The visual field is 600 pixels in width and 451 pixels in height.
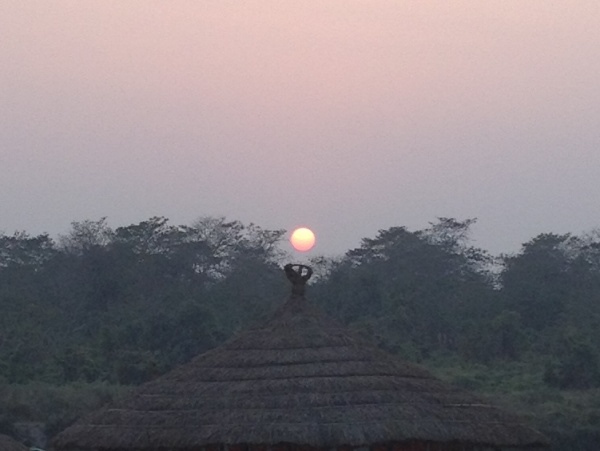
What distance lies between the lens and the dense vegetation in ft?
93.1

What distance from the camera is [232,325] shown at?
33.3 meters

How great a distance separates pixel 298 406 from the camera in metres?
12.7

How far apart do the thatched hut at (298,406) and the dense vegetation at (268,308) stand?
11696mm

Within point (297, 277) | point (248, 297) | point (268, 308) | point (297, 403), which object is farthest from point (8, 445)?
point (248, 297)

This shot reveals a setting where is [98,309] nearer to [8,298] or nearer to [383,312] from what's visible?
[8,298]

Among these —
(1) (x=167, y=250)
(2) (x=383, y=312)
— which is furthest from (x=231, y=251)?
(2) (x=383, y=312)

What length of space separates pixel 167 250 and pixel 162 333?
12340mm

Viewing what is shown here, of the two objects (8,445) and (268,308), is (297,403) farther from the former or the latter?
(268,308)

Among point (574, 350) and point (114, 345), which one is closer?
point (574, 350)

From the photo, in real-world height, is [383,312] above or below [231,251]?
below

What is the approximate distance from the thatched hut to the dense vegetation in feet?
38.4

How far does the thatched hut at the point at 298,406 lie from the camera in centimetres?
1246

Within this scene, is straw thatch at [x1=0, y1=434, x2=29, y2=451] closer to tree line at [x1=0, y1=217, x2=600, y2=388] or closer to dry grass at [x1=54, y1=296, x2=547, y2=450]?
dry grass at [x1=54, y1=296, x2=547, y2=450]

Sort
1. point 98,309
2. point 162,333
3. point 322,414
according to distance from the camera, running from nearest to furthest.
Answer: point 322,414 → point 162,333 → point 98,309
